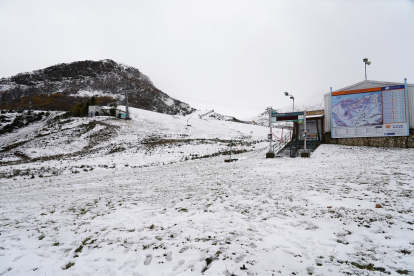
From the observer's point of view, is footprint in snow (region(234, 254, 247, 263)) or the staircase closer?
footprint in snow (region(234, 254, 247, 263))

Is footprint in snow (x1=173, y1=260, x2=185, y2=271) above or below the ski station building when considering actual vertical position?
below

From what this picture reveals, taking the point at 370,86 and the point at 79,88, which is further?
the point at 79,88

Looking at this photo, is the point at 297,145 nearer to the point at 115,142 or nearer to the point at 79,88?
the point at 115,142

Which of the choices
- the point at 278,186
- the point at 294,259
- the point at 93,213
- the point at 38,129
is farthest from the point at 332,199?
the point at 38,129

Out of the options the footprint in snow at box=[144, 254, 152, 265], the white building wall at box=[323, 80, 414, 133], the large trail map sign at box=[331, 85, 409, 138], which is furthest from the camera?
the large trail map sign at box=[331, 85, 409, 138]

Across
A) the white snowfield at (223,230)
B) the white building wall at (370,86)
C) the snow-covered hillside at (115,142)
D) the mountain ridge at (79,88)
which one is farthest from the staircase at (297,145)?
the mountain ridge at (79,88)

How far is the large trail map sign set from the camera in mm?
21250

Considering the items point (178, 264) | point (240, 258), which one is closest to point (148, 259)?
point (178, 264)

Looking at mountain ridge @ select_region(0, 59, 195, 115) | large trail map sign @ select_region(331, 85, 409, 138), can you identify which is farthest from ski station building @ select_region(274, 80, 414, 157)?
mountain ridge @ select_region(0, 59, 195, 115)

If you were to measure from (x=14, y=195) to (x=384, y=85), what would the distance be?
32.0 m

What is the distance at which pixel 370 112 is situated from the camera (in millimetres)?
22453

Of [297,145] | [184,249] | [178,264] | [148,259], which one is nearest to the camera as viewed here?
[178,264]

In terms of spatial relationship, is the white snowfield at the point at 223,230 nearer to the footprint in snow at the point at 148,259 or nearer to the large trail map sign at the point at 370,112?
the footprint in snow at the point at 148,259

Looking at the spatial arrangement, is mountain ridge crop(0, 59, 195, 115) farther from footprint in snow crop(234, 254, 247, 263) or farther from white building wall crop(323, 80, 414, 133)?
footprint in snow crop(234, 254, 247, 263)
